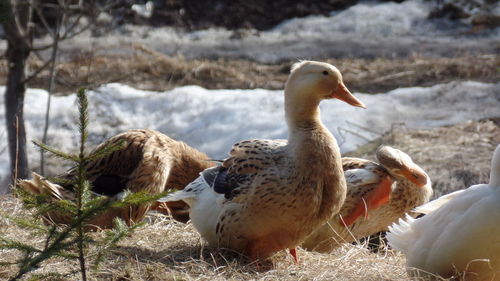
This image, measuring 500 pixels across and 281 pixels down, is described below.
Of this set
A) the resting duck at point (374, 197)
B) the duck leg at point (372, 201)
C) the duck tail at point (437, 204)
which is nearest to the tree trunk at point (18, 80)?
the resting duck at point (374, 197)

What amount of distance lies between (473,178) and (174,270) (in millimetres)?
3762

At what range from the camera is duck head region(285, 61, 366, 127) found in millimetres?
4535

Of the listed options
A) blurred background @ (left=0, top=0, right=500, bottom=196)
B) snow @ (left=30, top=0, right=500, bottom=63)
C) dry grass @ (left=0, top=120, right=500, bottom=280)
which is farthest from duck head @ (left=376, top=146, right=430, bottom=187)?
snow @ (left=30, top=0, right=500, bottom=63)

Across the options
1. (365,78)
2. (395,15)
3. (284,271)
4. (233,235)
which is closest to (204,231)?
(233,235)

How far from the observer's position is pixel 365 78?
1084 cm

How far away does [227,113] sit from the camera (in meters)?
9.66

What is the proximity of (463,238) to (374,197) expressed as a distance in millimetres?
1627

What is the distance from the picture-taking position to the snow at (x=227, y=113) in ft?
29.7

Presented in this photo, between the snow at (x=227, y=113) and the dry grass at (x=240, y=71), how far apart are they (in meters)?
0.43

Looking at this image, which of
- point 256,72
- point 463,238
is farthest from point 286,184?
point 256,72

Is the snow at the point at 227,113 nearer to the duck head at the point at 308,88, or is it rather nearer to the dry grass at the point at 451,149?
the dry grass at the point at 451,149

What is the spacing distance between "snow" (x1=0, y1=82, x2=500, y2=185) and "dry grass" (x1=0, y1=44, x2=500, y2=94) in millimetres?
435

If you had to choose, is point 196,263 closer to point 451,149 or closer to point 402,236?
point 402,236

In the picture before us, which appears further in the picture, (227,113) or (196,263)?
(227,113)
